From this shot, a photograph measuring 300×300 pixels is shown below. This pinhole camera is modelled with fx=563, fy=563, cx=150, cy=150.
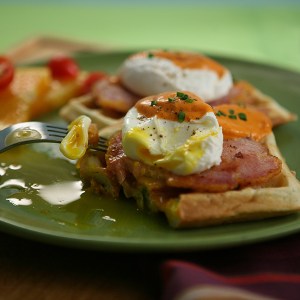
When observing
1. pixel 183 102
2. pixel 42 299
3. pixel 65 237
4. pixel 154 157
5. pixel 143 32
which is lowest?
pixel 143 32

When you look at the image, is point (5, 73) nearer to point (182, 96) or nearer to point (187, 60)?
point (187, 60)

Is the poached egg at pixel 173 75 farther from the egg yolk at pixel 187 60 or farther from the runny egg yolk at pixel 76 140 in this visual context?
the runny egg yolk at pixel 76 140

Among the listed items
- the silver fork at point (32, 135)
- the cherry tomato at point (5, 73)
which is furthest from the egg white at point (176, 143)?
the cherry tomato at point (5, 73)

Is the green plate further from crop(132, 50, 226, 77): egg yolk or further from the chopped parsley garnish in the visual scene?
crop(132, 50, 226, 77): egg yolk

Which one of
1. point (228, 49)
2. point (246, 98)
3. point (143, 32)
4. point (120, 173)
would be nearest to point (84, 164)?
Answer: point (120, 173)

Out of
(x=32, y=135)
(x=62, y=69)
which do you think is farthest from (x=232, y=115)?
(x=62, y=69)

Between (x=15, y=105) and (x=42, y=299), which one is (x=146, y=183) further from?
(x=15, y=105)

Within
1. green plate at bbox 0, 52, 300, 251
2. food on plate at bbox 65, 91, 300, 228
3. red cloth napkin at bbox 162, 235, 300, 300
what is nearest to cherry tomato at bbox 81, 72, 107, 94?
green plate at bbox 0, 52, 300, 251
